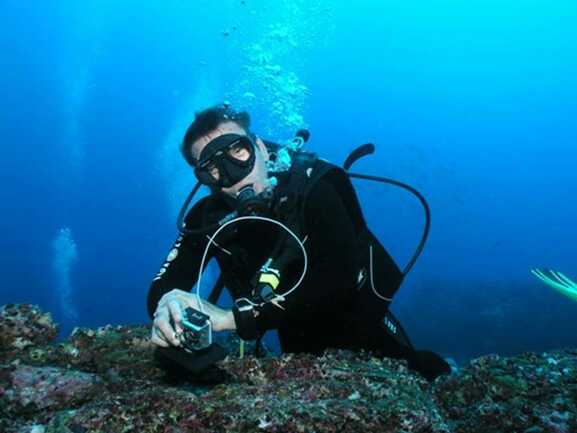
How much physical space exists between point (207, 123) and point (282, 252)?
127 centimetres

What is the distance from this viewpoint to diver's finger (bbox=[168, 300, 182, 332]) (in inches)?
85.6

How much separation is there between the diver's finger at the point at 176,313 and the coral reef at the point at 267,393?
0.27 meters

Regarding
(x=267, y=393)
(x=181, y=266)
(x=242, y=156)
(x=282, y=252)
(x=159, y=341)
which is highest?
(x=242, y=156)

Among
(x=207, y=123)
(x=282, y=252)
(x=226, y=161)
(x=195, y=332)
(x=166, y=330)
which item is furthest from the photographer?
(x=207, y=123)

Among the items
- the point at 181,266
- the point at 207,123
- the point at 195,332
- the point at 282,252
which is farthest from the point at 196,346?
the point at 207,123

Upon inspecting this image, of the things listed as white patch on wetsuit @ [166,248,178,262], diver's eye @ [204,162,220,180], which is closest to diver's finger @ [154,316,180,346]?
white patch on wetsuit @ [166,248,178,262]

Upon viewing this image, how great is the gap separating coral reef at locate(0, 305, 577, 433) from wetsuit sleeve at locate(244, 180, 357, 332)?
0.28 metres

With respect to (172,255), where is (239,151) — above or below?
above

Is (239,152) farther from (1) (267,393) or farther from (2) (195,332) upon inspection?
(1) (267,393)

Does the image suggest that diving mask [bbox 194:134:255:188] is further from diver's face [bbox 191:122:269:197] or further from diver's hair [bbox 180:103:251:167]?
diver's hair [bbox 180:103:251:167]

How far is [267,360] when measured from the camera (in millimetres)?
2480

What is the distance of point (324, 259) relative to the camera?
2766 mm

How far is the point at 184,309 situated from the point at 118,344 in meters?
1.33

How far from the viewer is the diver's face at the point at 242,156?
127 inches
